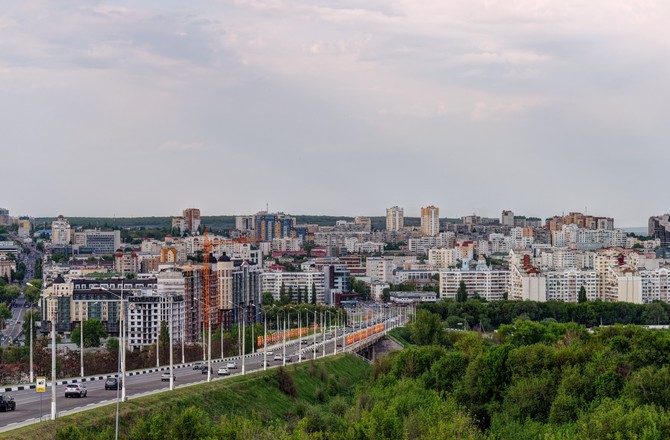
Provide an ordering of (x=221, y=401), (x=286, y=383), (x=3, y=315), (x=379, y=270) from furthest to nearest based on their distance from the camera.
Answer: (x=379, y=270) → (x=3, y=315) → (x=286, y=383) → (x=221, y=401)

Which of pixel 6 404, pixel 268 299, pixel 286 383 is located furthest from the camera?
pixel 268 299

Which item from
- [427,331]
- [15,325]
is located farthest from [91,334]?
[15,325]

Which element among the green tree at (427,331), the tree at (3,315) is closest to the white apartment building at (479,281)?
the tree at (3,315)

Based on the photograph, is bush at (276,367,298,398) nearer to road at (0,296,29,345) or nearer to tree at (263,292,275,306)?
road at (0,296,29,345)

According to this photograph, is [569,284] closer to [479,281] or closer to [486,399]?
[479,281]

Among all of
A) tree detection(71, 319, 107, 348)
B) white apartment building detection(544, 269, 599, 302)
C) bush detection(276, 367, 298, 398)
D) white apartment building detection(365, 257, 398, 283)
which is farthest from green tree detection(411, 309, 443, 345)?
white apartment building detection(365, 257, 398, 283)

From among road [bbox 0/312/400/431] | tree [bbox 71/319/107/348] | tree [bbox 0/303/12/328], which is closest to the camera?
road [bbox 0/312/400/431]

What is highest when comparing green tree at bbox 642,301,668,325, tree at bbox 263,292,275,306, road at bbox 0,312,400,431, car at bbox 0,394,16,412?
car at bbox 0,394,16,412

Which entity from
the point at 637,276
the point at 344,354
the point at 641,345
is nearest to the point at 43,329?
the point at 344,354
